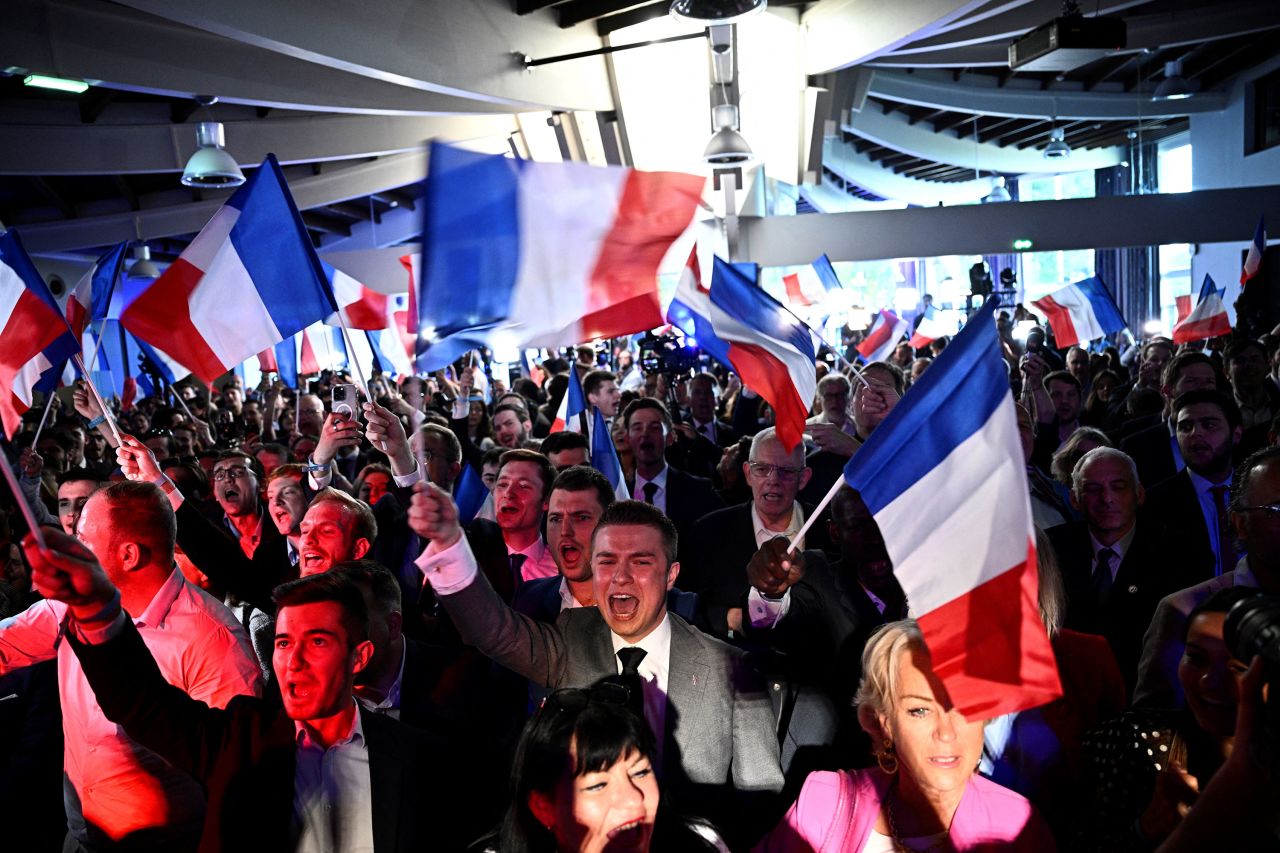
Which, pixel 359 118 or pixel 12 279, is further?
pixel 359 118

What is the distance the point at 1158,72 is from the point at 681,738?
25.0m

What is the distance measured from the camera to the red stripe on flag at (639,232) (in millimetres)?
3398

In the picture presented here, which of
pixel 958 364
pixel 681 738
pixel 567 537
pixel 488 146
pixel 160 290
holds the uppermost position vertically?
pixel 488 146

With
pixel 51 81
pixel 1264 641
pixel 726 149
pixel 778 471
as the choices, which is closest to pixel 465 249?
pixel 1264 641

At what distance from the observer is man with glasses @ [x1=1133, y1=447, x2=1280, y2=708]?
10.4 feet

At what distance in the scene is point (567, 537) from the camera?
4434 mm

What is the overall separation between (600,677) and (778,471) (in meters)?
1.78

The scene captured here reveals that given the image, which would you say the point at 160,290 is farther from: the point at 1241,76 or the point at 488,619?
the point at 1241,76

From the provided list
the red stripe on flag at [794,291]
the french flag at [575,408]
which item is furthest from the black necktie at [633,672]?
the red stripe on flag at [794,291]

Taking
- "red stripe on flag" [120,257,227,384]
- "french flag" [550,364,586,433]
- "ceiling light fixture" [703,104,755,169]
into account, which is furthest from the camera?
"ceiling light fixture" [703,104,755,169]

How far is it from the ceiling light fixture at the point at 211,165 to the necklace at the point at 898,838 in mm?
8960

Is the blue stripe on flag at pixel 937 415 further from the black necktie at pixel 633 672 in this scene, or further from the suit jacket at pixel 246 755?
the suit jacket at pixel 246 755

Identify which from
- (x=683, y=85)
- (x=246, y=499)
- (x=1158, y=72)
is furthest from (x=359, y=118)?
(x=1158, y=72)

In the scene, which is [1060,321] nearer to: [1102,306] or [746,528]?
[1102,306]
